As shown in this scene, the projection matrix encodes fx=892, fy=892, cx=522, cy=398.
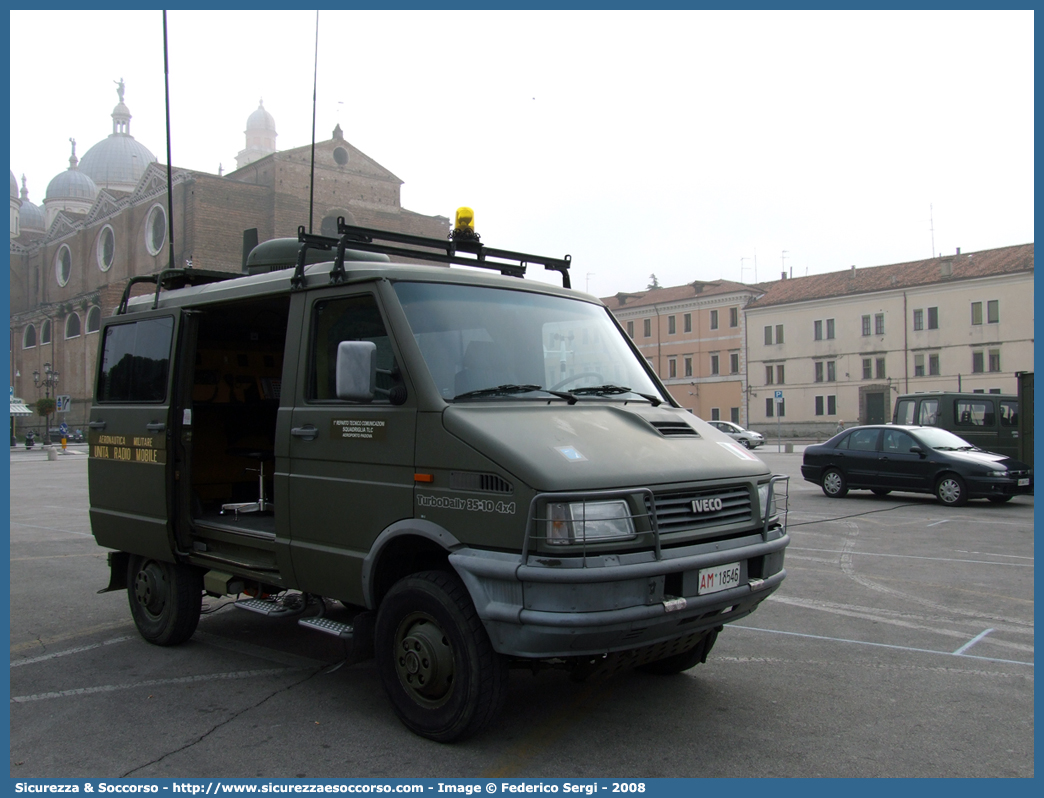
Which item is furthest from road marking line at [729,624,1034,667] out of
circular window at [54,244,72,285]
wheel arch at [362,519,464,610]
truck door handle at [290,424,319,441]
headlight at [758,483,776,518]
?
circular window at [54,244,72,285]

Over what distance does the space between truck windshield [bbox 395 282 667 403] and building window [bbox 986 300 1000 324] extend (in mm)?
57661

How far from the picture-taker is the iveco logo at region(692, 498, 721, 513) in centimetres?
441

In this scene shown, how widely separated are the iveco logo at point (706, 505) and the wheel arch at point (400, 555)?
1211 mm

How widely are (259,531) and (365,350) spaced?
182 cm

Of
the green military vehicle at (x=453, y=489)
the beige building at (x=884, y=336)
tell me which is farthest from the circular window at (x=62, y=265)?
the green military vehicle at (x=453, y=489)

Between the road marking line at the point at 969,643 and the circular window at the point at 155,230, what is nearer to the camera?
the road marking line at the point at 969,643

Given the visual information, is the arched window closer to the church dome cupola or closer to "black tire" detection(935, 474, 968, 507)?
the church dome cupola

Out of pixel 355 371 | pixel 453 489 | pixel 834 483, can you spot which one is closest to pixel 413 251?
pixel 355 371

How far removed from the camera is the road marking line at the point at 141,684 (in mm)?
5258

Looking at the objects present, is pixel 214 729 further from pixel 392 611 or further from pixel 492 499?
pixel 492 499

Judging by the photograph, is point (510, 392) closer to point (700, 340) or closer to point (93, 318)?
point (700, 340)

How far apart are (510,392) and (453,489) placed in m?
0.69

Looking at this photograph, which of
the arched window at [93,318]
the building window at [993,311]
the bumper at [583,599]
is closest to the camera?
the bumper at [583,599]

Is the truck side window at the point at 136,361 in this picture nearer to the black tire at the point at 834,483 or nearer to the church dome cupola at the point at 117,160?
the black tire at the point at 834,483
